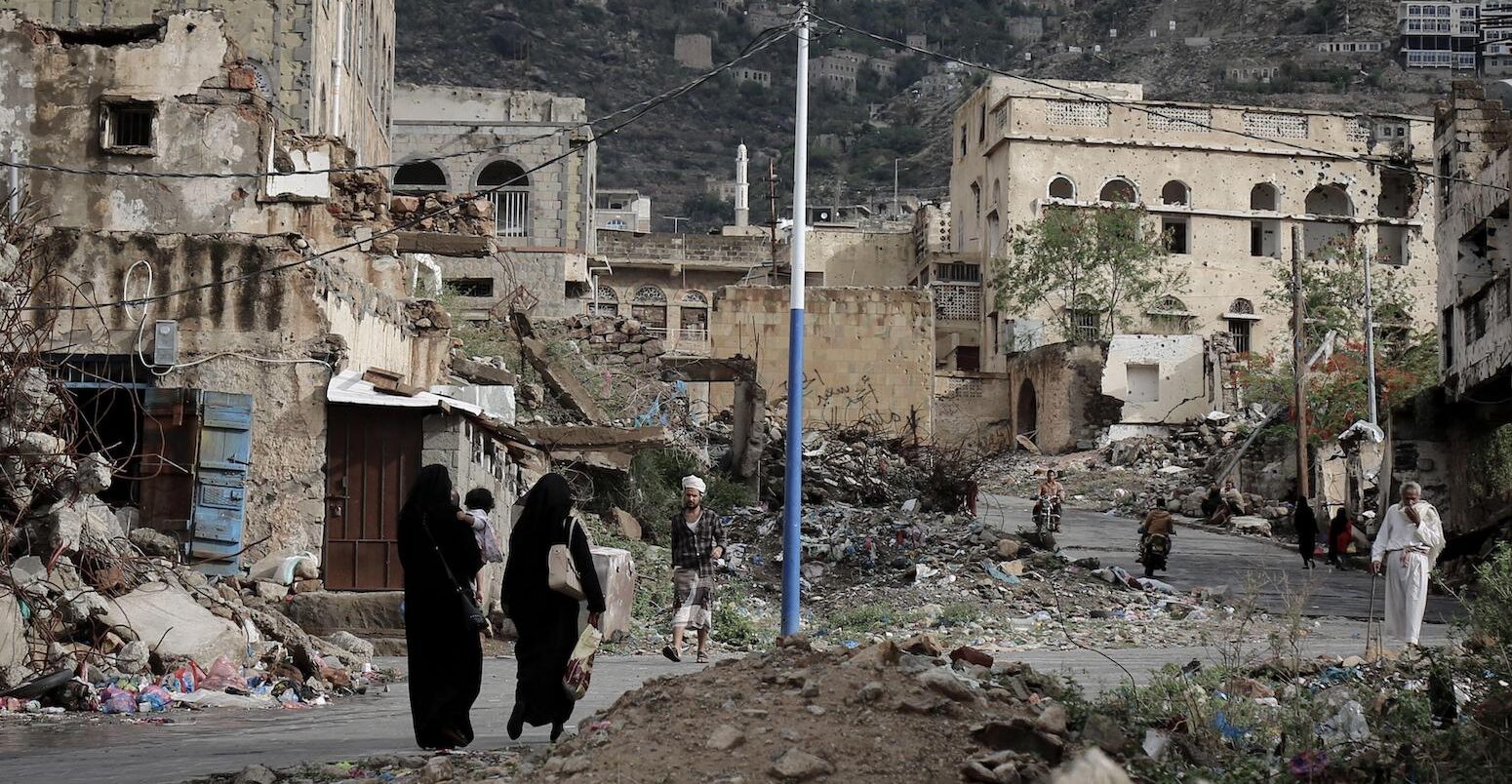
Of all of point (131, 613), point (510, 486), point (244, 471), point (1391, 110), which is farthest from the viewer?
point (1391, 110)

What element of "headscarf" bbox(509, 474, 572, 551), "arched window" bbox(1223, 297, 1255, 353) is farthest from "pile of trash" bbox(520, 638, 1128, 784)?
"arched window" bbox(1223, 297, 1255, 353)

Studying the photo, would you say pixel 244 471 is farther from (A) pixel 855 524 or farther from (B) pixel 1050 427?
(B) pixel 1050 427

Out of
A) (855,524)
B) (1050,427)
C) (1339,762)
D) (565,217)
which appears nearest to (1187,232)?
(1050,427)

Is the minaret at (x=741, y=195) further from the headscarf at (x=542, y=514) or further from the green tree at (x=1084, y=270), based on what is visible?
the headscarf at (x=542, y=514)

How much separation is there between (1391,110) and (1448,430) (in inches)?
3168

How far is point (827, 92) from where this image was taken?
5556 inches

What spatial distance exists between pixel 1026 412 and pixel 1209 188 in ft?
53.8

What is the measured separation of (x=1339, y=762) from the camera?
7.46 meters

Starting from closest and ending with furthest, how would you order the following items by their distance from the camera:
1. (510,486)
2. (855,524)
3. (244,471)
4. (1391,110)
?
(244,471), (510,486), (855,524), (1391,110)

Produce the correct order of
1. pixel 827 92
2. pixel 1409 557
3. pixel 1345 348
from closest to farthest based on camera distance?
pixel 1409 557
pixel 1345 348
pixel 827 92

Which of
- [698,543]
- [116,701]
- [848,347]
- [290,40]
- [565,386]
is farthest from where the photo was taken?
[848,347]

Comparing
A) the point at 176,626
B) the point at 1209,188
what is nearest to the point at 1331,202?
the point at 1209,188

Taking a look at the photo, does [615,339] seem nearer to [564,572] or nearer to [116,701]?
[116,701]

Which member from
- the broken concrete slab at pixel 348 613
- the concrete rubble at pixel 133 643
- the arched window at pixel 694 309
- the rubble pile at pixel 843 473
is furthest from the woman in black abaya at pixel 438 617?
the arched window at pixel 694 309
